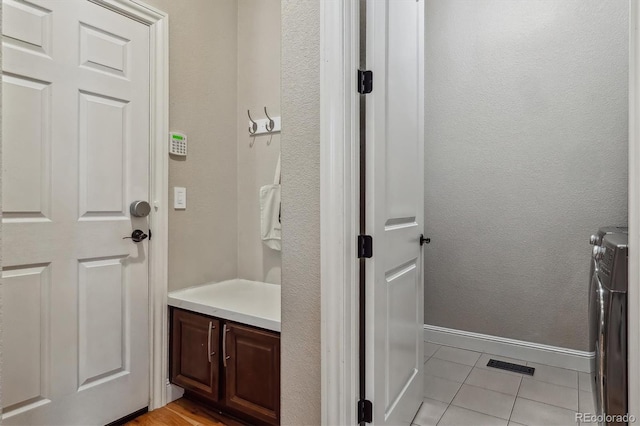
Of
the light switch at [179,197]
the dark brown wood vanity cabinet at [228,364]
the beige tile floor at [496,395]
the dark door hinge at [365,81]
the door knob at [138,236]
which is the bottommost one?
the beige tile floor at [496,395]

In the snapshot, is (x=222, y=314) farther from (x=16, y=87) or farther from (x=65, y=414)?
(x=16, y=87)

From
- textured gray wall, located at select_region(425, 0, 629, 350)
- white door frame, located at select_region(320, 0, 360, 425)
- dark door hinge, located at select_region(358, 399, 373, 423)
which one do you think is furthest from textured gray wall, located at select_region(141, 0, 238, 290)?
textured gray wall, located at select_region(425, 0, 629, 350)

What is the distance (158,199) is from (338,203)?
1222mm

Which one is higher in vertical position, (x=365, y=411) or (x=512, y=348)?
(x=365, y=411)

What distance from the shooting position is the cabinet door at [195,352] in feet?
6.31

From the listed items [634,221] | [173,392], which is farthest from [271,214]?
[634,221]

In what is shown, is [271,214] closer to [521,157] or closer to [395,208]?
[395,208]

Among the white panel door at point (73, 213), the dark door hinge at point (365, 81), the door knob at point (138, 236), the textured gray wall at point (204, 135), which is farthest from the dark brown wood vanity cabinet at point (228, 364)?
the dark door hinge at point (365, 81)

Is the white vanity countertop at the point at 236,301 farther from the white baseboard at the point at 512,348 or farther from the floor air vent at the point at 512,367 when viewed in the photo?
the floor air vent at the point at 512,367

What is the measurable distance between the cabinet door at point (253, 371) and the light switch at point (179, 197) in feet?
2.55

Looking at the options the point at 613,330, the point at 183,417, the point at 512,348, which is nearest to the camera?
the point at 613,330

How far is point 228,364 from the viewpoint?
6.19 ft

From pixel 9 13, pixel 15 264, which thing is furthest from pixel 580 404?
pixel 9 13

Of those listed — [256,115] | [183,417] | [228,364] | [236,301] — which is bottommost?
[183,417]
